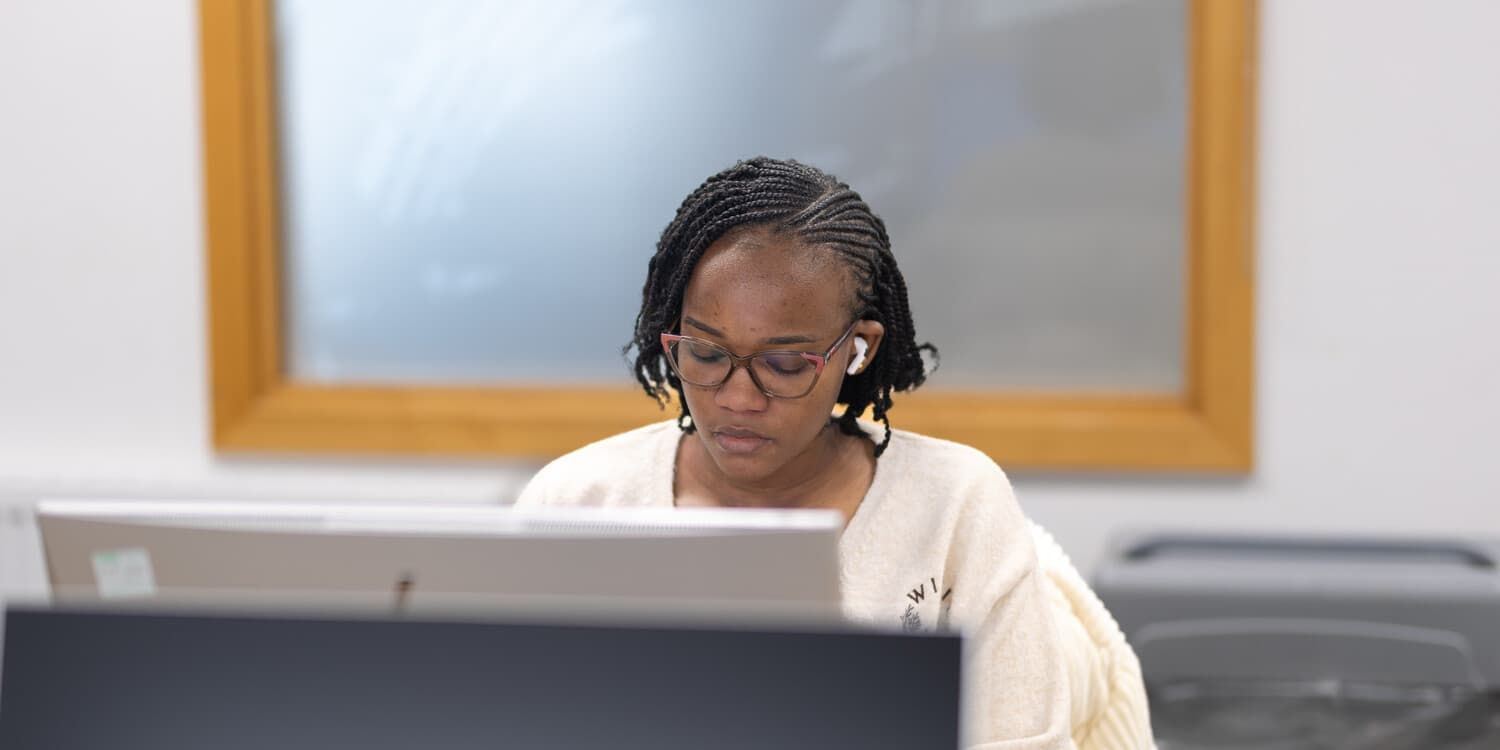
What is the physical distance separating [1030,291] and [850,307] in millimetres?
1226

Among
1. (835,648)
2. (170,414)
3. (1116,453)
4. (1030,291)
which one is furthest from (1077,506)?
(835,648)

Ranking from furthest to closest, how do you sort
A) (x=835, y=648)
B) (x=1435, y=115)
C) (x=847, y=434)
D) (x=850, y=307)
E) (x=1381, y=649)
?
(x=1435, y=115) < (x=1381, y=649) < (x=847, y=434) < (x=850, y=307) < (x=835, y=648)

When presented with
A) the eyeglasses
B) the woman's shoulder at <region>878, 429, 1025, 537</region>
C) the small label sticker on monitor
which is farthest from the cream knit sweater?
the small label sticker on monitor

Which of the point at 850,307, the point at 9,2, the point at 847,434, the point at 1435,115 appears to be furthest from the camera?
the point at 9,2

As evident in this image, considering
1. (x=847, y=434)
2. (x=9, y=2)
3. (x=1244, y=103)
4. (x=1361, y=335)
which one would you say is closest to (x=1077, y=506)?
(x=1361, y=335)

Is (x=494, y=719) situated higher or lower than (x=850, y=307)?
lower

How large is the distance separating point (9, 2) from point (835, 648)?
266 cm

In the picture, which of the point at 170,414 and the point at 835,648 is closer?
the point at 835,648

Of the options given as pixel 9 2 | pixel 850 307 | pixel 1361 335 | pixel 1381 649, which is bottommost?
pixel 1381 649

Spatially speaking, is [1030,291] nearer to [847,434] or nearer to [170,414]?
[847,434]

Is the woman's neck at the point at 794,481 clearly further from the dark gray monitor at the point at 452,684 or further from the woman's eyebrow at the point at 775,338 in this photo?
the dark gray monitor at the point at 452,684

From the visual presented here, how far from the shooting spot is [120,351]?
2.72 m

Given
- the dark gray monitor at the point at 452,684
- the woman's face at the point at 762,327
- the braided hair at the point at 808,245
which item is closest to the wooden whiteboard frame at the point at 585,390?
the braided hair at the point at 808,245

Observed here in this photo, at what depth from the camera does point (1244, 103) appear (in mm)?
2295
